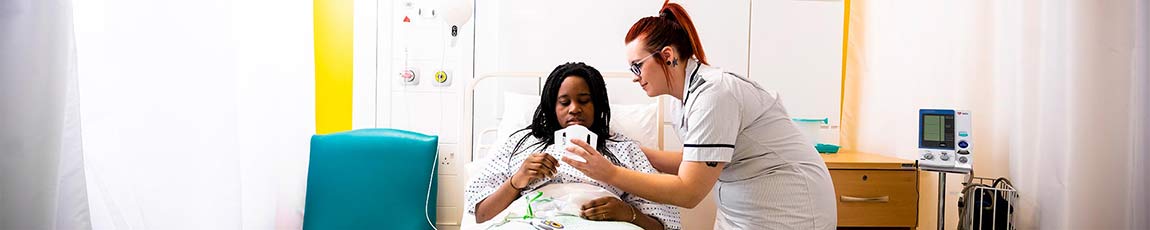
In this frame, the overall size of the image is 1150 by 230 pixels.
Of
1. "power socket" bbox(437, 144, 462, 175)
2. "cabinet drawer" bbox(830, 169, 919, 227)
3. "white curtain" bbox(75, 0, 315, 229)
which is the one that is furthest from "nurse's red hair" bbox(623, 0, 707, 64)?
"power socket" bbox(437, 144, 462, 175)

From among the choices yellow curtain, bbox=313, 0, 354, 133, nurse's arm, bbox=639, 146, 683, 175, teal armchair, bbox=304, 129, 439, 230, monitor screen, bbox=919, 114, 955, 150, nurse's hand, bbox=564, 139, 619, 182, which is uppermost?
yellow curtain, bbox=313, 0, 354, 133

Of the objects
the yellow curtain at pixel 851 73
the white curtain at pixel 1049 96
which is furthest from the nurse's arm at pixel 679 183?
the yellow curtain at pixel 851 73

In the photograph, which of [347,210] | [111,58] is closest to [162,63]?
[111,58]

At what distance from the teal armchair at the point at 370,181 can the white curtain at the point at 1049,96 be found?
202 cm

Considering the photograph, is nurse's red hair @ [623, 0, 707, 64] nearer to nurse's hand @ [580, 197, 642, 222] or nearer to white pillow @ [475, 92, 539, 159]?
nurse's hand @ [580, 197, 642, 222]

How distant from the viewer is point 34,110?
4.31 feet

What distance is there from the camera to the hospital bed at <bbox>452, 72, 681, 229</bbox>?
2568mm

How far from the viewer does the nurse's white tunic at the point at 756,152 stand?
4.87ft

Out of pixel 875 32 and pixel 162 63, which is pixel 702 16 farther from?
pixel 162 63

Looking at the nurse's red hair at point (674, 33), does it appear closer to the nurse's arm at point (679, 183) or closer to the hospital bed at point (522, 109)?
the nurse's arm at point (679, 183)

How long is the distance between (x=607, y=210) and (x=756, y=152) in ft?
1.38

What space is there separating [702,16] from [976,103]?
105cm

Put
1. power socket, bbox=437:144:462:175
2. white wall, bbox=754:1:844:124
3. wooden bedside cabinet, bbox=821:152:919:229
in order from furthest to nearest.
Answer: power socket, bbox=437:144:462:175, white wall, bbox=754:1:844:124, wooden bedside cabinet, bbox=821:152:919:229

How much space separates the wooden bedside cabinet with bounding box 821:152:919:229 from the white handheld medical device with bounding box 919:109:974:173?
0.21m
